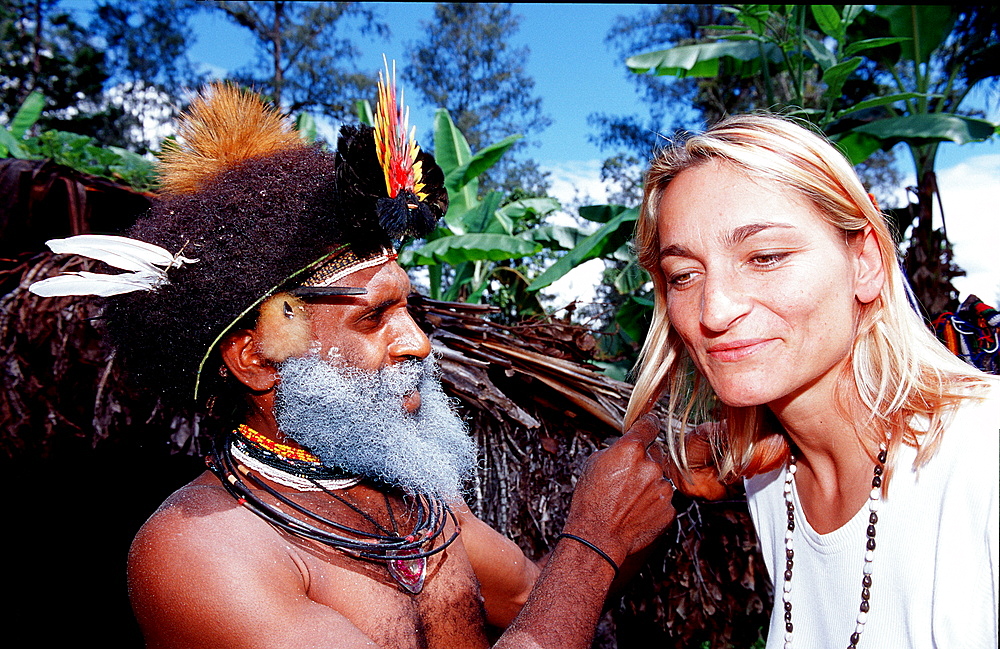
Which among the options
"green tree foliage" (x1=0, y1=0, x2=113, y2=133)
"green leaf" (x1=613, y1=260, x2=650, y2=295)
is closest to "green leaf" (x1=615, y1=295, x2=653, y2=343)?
"green leaf" (x1=613, y1=260, x2=650, y2=295)

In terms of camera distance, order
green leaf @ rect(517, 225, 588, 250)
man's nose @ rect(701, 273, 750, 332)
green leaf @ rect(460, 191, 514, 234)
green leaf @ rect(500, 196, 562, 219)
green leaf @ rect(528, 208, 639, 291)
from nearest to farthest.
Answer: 1. man's nose @ rect(701, 273, 750, 332)
2. green leaf @ rect(528, 208, 639, 291)
3. green leaf @ rect(460, 191, 514, 234)
4. green leaf @ rect(517, 225, 588, 250)
5. green leaf @ rect(500, 196, 562, 219)

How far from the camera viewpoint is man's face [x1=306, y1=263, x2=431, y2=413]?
1958 millimetres

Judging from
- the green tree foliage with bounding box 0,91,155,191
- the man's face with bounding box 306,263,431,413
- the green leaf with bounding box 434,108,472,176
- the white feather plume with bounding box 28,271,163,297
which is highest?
the green leaf with bounding box 434,108,472,176

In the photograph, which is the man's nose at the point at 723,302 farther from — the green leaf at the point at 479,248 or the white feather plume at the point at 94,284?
the green leaf at the point at 479,248

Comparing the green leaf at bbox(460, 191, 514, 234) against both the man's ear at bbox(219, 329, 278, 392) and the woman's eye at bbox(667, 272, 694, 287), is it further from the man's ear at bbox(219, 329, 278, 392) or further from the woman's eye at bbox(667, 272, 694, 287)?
the woman's eye at bbox(667, 272, 694, 287)

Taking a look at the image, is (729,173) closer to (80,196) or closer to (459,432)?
(459,432)

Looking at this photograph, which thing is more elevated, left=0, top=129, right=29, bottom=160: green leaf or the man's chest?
left=0, top=129, right=29, bottom=160: green leaf

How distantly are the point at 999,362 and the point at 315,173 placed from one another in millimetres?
3071

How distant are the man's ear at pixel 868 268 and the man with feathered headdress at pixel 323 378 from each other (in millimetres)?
725

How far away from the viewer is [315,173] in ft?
6.80

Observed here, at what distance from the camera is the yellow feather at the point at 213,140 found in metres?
2.13

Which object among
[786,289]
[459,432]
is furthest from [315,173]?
[786,289]

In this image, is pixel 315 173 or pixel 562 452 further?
pixel 562 452

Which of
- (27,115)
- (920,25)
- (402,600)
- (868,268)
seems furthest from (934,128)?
(27,115)
